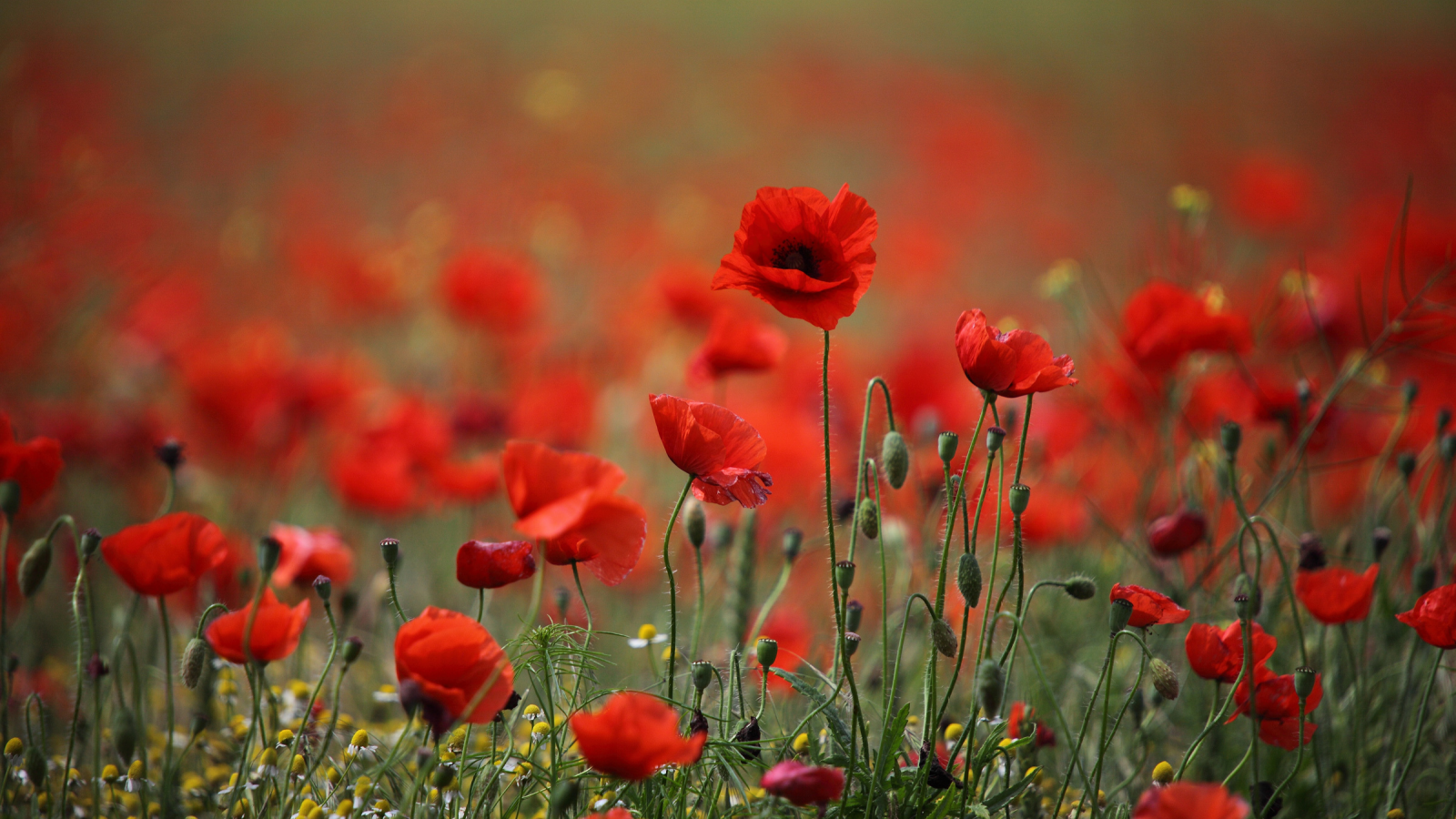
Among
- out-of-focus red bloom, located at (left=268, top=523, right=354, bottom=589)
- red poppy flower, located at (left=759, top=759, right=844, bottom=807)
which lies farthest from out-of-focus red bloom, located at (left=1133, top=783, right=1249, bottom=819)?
out-of-focus red bloom, located at (left=268, top=523, right=354, bottom=589)

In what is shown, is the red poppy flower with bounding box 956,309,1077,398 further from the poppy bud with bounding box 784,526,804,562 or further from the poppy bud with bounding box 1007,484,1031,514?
the poppy bud with bounding box 784,526,804,562

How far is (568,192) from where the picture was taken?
15.5ft

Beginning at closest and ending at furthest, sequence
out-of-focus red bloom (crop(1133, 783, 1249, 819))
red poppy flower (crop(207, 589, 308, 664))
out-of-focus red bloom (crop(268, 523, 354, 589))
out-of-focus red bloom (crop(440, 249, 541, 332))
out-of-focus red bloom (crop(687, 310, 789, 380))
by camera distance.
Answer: out-of-focus red bloom (crop(1133, 783, 1249, 819))
red poppy flower (crop(207, 589, 308, 664))
out-of-focus red bloom (crop(268, 523, 354, 589))
out-of-focus red bloom (crop(687, 310, 789, 380))
out-of-focus red bloom (crop(440, 249, 541, 332))

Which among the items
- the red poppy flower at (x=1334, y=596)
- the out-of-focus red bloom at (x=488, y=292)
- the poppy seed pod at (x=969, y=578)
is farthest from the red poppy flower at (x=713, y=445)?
the out-of-focus red bloom at (x=488, y=292)

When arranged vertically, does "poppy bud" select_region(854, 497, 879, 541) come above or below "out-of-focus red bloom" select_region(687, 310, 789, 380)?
below

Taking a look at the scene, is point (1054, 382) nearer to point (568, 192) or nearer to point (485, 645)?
point (485, 645)

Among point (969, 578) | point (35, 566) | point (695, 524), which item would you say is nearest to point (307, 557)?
point (35, 566)

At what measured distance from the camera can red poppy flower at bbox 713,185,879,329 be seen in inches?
38.9

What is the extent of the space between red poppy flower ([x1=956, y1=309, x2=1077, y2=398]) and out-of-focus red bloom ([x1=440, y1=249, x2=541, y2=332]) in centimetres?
186

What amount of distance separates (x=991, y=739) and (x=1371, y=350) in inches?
38.0

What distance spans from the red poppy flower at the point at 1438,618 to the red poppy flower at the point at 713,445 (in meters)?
0.73

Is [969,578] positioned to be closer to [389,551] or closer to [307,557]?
[389,551]

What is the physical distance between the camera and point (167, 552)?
1026 millimetres

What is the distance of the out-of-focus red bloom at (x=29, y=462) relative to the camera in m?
1.14
